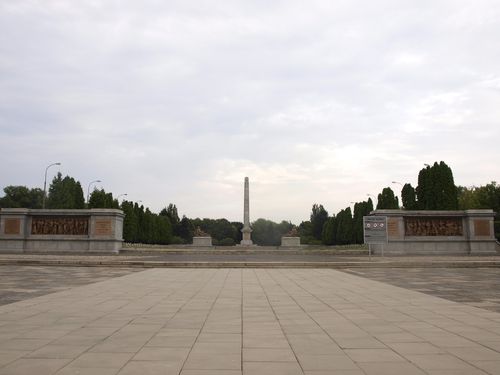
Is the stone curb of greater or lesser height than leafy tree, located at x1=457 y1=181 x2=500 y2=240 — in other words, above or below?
below

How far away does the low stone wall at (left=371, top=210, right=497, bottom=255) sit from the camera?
119 ft

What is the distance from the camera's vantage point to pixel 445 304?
410 inches

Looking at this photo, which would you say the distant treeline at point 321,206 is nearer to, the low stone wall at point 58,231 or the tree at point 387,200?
the tree at point 387,200

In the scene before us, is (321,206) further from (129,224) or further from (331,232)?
(129,224)

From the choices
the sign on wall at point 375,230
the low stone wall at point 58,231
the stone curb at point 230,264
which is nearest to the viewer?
the stone curb at point 230,264

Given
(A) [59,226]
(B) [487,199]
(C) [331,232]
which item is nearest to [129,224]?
(A) [59,226]

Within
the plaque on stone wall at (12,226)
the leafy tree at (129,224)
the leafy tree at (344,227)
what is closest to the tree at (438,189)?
the leafy tree at (344,227)

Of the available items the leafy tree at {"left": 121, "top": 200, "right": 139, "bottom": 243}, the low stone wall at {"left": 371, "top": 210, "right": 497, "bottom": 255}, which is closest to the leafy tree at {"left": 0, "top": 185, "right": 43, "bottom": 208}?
the leafy tree at {"left": 121, "top": 200, "right": 139, "bottom": 243}

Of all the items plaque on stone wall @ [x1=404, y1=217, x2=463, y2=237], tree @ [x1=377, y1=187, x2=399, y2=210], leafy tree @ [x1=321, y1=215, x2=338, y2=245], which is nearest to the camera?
plaque on stone wall @ [x1=404, y1=217, x2=463, y2=237]

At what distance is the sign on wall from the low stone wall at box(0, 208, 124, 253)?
2099 cm

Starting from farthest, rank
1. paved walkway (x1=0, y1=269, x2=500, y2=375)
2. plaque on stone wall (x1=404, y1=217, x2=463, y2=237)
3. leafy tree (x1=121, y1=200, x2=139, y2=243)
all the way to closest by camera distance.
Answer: leafy tree (x1=121, y1=200, x2=139, y2=243)
plaque on stone wall (x1=404, y1=217, x2=463, y2=237)
paved walkway (x1=0, y1=269, x2=500, y2=375)

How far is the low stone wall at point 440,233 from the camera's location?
3625 cm

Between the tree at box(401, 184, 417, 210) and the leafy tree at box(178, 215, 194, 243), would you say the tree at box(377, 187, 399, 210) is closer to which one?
the tree at box(401, 184, 417, 210)

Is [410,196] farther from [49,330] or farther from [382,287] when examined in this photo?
[49,330]
